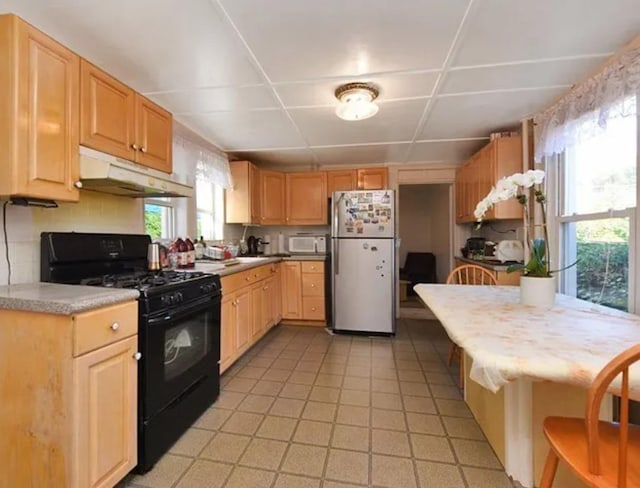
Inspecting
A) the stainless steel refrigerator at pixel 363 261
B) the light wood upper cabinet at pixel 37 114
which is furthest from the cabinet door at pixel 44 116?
the stainless steel refrigerator at pixel 363 261

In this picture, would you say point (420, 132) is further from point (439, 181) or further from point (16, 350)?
point (16, 350)

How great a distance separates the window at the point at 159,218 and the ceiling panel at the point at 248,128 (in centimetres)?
75

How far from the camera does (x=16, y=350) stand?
1258 millimetres

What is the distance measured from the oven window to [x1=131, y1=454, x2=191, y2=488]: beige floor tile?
1.25 feet

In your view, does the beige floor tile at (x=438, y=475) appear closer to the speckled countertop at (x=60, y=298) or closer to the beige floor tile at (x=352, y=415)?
the beige floor tile at (x=352, y=415)

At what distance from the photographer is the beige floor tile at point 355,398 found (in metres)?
2.15

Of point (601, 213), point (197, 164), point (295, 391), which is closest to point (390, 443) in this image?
point (295, 391)

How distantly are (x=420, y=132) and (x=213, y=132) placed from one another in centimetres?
201

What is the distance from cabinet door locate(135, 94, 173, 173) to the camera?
1987 mm

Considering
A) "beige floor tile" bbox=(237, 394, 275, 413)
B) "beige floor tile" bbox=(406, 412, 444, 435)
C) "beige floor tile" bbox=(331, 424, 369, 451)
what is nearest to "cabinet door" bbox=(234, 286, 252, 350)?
"beige floor tile" bbox=(237, 394, 275, 413)

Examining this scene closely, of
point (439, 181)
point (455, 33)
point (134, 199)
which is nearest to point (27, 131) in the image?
point (134, 199)

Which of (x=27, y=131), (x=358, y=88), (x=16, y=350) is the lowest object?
(x=16, y=350)

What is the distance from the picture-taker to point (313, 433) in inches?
71.6

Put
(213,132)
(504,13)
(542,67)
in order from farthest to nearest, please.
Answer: (213,132) → (542,67) → (504,13)
